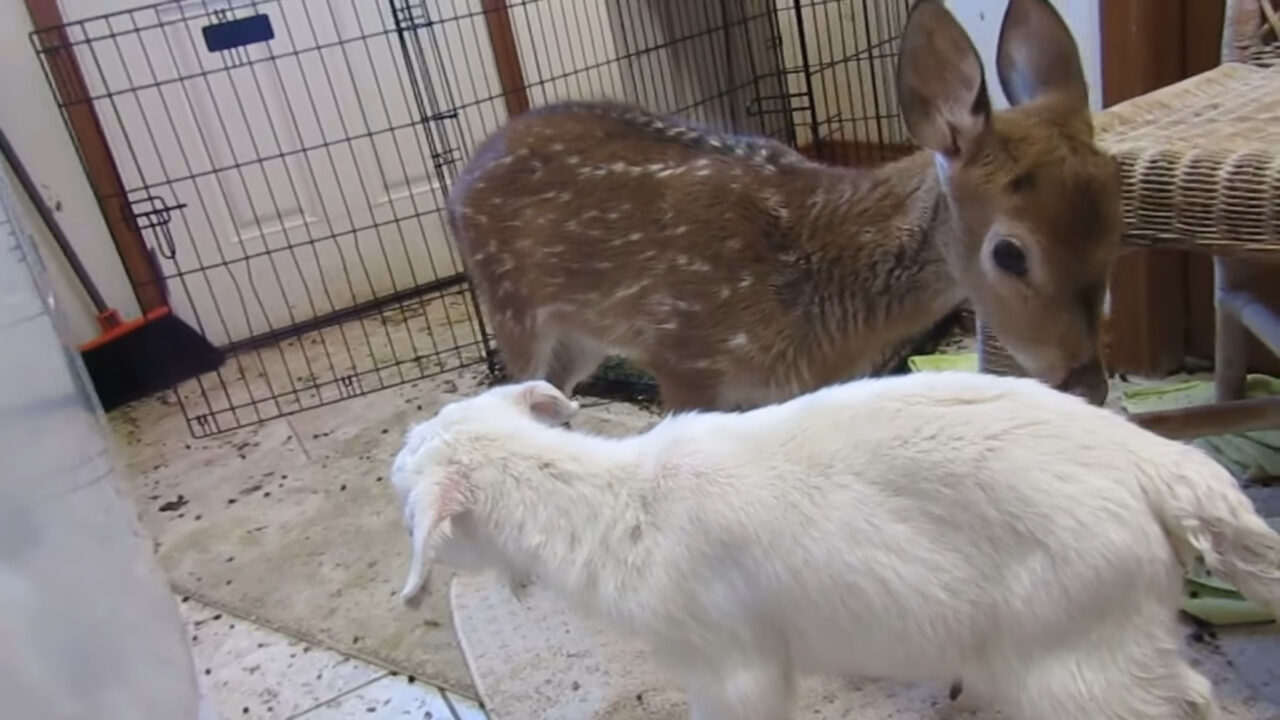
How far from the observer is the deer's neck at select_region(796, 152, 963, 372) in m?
1.99

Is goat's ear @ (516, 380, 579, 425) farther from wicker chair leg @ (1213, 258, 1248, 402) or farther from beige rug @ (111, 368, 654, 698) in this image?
wicker chair leg @ (1213, 258, 1248, 402)

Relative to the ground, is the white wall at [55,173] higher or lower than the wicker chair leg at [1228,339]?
higher

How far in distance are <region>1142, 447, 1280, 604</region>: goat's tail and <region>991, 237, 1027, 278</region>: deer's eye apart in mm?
581

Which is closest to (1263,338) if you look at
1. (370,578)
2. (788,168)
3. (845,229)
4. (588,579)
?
(845,229)

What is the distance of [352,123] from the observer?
398 cm

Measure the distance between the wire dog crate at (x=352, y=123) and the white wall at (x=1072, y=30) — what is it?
1013 mm

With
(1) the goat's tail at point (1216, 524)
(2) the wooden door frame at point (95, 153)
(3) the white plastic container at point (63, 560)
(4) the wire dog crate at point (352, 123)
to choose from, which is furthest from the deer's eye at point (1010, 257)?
(2) the wooden door frame at point (95, 153)

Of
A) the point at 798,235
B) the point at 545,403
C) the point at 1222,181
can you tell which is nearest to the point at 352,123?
the point at 798,235

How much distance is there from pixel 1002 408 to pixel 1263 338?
0.95 m

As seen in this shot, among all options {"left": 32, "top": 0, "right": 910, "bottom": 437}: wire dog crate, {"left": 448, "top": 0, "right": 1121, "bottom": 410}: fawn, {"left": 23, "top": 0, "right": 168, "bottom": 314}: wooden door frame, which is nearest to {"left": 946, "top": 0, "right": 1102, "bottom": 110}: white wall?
{"left": 448, "top": 0, "right": 1121, "bottom": 410}: fawn

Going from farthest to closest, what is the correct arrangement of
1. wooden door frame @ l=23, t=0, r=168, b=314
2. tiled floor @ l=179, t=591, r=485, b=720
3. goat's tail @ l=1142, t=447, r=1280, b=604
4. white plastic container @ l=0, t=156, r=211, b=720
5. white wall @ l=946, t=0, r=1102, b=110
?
wooden door frame @ l=23, t=0, r=168, b=314 < white wall @ l=946, t=0, r=1102, b=110 < tiled floor @ l=179, t=591, r=485, b=720 < white plastic container @ l=0, t=156, r=211, b=720 < goat's tail @ l=1142, t=447, r=1280, b=604

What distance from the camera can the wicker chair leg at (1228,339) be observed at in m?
2.06

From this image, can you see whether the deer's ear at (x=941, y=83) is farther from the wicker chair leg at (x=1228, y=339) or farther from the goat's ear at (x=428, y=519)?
the goat's ear at (x=428, y=519)


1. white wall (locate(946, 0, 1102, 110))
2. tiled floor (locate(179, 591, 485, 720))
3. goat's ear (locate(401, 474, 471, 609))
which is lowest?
tiled floor (locate(179, 591, 485, 720))
